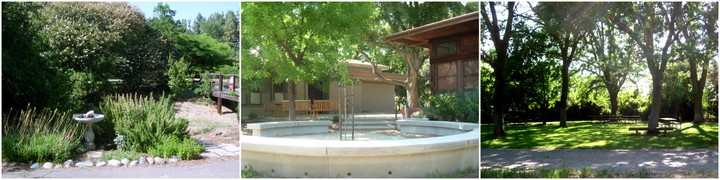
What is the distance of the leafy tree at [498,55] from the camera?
532cm

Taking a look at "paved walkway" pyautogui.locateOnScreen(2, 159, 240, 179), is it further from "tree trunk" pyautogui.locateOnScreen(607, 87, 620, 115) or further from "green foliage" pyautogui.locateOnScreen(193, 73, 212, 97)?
"tree trunk" pyautogui.locateOnScreen(607, 87, 620, 115)

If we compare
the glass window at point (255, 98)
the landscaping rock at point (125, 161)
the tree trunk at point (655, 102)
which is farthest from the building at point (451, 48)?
the landscaping rock at point (125, 161)

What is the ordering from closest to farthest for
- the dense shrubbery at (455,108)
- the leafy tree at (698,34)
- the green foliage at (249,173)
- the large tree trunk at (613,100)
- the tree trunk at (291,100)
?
the tree trunk at (291,100)
the green foliage at (249,173)
the dense shrubbery at (455,108)
the leafy tree at (698,34)
the large tree trunk at (613,100)

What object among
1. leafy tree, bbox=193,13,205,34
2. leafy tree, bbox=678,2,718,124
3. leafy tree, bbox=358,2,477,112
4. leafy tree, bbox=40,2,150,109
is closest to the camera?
leafy tree, bbox=358,2,477,112

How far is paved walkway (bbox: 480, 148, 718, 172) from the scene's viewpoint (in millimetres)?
5453

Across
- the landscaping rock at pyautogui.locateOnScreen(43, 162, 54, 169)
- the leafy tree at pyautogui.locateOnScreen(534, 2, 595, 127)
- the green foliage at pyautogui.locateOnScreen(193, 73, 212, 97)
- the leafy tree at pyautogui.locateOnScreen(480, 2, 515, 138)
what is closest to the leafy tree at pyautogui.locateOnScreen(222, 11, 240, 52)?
the green foliage at pyautogui.locateOnScreen(193, 73, 212, 97)

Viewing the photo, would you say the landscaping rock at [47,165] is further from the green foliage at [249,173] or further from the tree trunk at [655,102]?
the tree trunk at [655,102]

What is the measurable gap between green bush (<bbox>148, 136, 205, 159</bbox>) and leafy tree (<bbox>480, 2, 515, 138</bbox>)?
310 centimetres

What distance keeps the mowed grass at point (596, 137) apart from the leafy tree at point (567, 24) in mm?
622

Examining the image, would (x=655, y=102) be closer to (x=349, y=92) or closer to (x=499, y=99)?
(x=499, y=99)

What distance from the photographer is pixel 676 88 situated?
6.00 metres

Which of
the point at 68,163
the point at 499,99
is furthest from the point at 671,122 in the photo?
the point at 68,163

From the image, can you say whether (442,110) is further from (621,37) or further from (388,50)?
(621,37)

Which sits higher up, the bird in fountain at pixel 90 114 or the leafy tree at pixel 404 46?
the leafy tree at pixel 404 46
